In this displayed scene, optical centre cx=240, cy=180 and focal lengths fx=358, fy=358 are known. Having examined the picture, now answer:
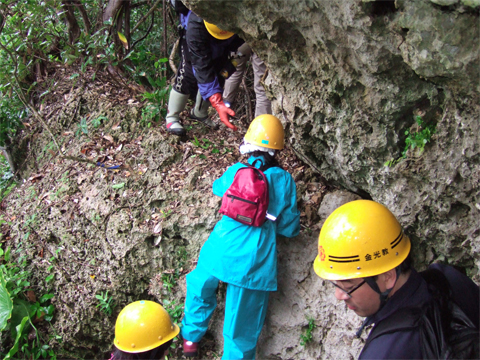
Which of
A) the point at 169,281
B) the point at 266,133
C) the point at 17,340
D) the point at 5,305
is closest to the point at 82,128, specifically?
the point at 5,305

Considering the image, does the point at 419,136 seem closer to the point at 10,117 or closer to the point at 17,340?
the point at 17,340

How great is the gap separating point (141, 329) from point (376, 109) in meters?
2.23

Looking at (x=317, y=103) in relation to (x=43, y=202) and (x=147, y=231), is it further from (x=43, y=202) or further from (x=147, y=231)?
(x=43, y=202)

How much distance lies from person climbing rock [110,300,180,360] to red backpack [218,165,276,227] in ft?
3.27

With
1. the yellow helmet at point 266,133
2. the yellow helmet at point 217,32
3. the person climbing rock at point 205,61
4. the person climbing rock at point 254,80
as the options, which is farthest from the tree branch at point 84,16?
the yellow helmet at point 266,133

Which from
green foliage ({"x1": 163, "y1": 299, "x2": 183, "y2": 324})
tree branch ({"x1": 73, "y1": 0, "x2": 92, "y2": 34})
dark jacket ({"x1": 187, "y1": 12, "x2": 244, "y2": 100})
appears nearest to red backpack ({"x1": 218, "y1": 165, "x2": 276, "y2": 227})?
dark jacket ({"x1": 187, "y1": 12, "x2": 244, "y2": 100})

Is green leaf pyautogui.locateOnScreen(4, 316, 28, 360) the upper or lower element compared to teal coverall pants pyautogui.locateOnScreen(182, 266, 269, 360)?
lower

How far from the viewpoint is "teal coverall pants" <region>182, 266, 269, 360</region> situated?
3055 mm

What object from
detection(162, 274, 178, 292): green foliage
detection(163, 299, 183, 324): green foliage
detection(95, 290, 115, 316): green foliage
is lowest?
detection(95, 290, 115, 316): green foliage

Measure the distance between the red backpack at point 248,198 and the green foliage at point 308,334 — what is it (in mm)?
1057

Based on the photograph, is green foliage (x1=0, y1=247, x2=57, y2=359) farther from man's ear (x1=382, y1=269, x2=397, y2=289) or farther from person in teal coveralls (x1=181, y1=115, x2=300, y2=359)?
man's ear (x1=382, y1=269, x2=397, y2=289)

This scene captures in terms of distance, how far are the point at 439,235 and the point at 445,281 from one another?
0.90 meters

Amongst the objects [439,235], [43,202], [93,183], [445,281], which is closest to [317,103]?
[439,235]

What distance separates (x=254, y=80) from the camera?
451cm
